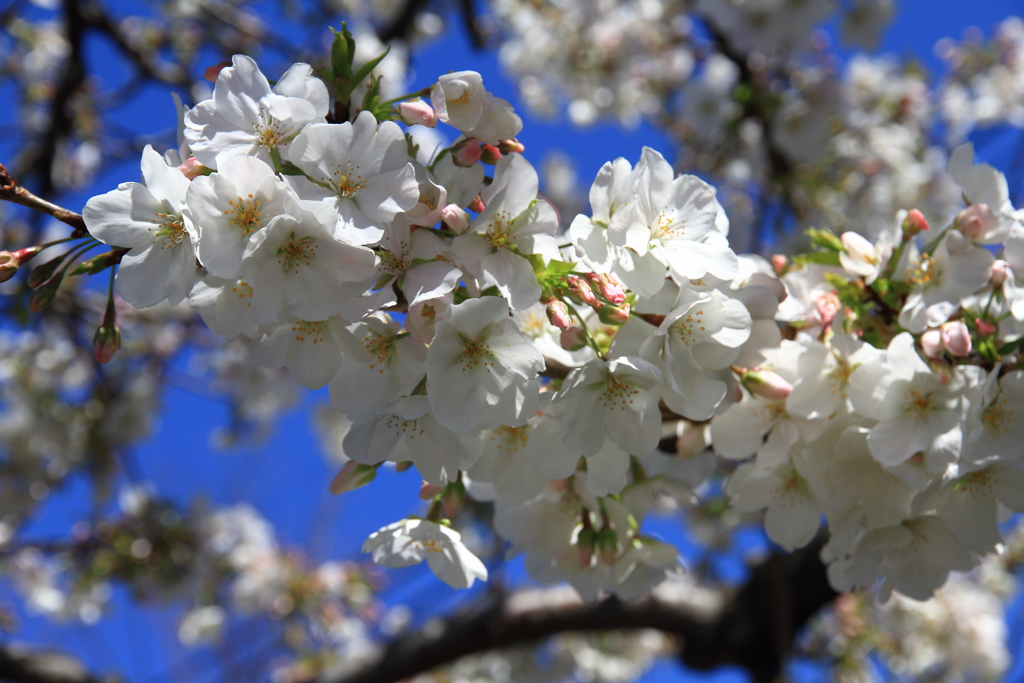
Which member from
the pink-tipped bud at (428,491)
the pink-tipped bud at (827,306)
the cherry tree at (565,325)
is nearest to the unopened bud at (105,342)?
the cherry tree at (565,325)

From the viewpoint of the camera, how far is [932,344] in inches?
42.7

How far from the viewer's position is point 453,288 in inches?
35.8

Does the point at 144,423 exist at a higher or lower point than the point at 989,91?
lower

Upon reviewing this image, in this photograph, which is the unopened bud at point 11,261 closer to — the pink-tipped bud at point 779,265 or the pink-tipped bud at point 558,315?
the pink-tipped bud at point 558,315

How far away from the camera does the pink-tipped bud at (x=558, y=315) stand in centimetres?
94

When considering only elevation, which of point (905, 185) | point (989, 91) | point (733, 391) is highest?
point (989, 91)

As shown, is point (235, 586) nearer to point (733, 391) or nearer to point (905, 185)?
point (733, 391)

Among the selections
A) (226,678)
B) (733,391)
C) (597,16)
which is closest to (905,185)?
(597,16)

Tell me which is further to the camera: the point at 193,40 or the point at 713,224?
the point at 193,40

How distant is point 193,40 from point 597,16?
2.41 m

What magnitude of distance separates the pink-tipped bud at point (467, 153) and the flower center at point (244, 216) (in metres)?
0.28

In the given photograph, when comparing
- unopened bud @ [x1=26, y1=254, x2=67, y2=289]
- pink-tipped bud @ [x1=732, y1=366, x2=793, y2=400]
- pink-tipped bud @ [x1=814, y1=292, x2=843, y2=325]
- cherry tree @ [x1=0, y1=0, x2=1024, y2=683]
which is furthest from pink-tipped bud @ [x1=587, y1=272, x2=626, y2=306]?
unopened bud @ [x1=26, y1=254, x2=67, y2=289]

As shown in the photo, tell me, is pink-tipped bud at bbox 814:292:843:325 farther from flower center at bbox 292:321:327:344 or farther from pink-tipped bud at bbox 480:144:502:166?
flower center at bbox 292:321:327:344

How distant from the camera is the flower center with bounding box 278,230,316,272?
869 mm
